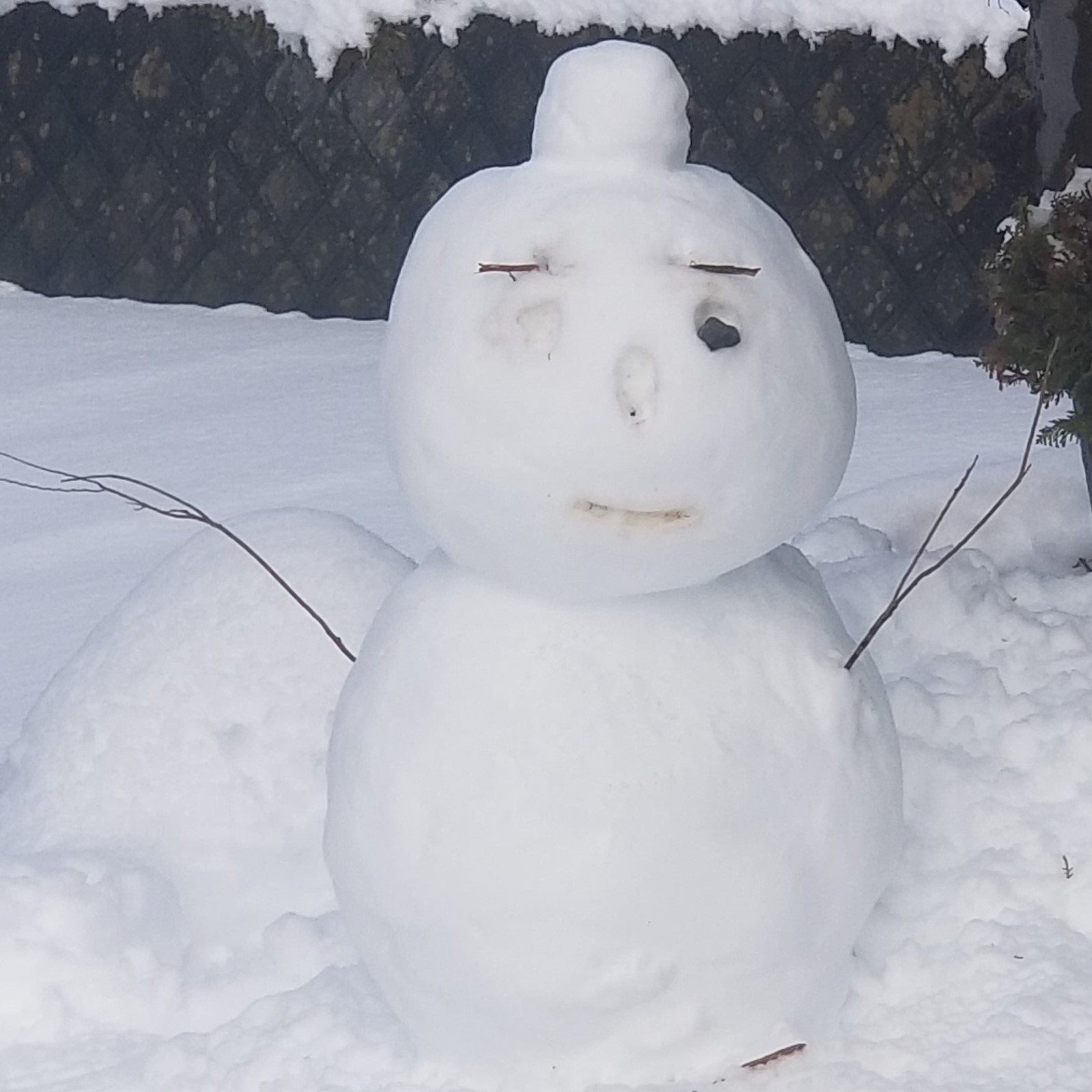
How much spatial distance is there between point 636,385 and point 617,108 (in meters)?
0.20

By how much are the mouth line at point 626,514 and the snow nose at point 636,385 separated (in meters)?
0.06

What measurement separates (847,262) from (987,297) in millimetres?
2133

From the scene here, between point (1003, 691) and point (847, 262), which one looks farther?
point (847, 262)

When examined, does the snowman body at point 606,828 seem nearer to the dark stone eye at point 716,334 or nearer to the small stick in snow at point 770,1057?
the small stick in snow at point 770,1057

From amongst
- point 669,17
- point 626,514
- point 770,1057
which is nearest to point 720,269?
point 626,514

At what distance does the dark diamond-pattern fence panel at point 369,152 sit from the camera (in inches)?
146

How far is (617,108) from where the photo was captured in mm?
1196

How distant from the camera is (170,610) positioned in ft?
5.63

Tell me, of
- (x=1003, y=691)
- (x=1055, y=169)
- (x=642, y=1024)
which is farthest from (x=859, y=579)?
(x=642, y=1024)

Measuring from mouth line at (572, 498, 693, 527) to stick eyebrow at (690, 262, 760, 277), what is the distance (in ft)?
0.54

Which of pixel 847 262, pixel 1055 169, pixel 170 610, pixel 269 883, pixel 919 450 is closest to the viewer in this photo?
pixel 269 883

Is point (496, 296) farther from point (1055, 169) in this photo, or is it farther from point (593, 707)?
point (1055, 169)

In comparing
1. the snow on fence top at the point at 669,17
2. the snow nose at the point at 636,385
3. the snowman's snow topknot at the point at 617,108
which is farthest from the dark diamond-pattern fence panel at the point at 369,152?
the snow nose at the point at 636,385

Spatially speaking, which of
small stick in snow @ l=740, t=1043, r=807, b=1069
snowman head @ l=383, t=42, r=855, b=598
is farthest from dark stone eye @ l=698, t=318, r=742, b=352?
small stick in snow @ l=740, t=1043, r=807, b=1069
